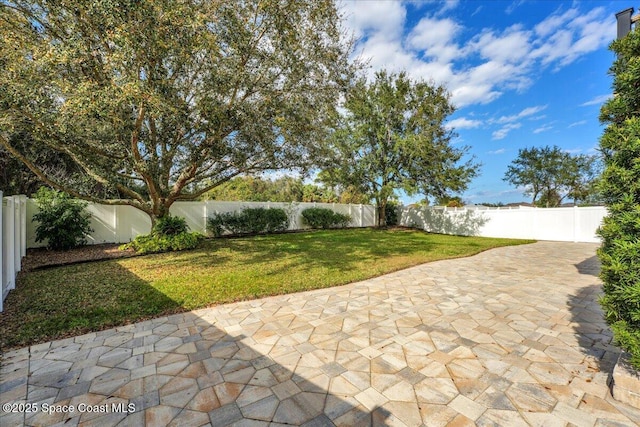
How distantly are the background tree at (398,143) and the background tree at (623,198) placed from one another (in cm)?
1316

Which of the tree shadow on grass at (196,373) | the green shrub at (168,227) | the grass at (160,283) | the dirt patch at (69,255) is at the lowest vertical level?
the tree shadow on grass at (196,373)

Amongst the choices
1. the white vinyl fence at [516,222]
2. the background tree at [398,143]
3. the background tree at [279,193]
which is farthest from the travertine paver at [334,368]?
the background tree at [279,193]

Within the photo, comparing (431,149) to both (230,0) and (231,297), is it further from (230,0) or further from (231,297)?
(231,297)

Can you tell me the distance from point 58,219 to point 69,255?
1.08 m

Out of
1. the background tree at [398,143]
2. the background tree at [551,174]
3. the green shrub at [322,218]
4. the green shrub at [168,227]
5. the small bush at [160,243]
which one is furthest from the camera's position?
the background tree at [551,174]

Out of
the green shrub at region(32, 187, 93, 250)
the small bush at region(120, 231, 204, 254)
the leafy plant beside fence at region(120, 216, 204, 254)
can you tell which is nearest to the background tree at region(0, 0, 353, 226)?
the leafy plant beside fence at region(120, 216, 204, 254)

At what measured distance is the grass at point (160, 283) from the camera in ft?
11.5

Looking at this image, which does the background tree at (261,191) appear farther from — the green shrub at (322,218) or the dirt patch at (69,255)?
the dirt patch at (69,255)

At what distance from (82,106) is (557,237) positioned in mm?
17053

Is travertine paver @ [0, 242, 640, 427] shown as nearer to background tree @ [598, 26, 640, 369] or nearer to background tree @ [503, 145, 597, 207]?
background tree @ [598, 26, 640, 369]

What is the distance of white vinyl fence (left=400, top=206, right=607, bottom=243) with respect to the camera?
11.7 metres

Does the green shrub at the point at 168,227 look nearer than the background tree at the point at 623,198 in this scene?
No

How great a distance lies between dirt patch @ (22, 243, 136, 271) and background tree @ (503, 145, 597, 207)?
27.5 metres

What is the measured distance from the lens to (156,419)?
1872 millimetres
